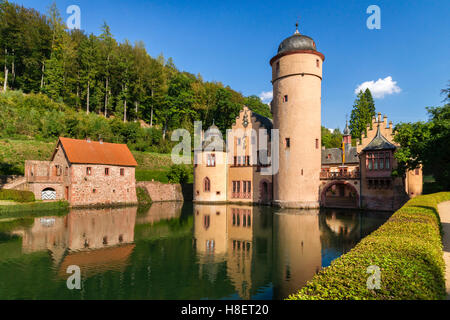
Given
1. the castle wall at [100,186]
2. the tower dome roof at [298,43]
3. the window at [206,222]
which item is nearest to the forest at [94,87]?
the castle wall at [100,186]

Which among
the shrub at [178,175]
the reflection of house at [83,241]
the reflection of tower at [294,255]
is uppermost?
the shrub at [178,175]

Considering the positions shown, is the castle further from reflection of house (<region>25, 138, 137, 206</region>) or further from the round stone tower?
reflection of house (<region>25, 138, 137, 206</region>)

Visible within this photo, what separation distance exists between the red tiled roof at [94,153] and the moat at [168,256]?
1086 cm

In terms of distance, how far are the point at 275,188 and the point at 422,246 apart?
25420 millimetres

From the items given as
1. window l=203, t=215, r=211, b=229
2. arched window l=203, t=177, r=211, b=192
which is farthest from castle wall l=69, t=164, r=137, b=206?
window l=203, t=215, r=211, b=229

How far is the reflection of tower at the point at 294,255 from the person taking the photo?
9.16m

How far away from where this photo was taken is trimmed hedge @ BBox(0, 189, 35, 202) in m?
26.4

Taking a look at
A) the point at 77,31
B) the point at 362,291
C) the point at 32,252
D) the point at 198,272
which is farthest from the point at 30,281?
the point at 77,31

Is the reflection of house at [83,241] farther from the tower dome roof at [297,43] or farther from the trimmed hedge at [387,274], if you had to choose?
the tower dome roof at [297,43]

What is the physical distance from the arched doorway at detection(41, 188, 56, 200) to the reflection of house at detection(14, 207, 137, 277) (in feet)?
29.2

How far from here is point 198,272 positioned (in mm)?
10273

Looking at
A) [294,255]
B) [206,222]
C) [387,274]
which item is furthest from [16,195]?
[387,274]
